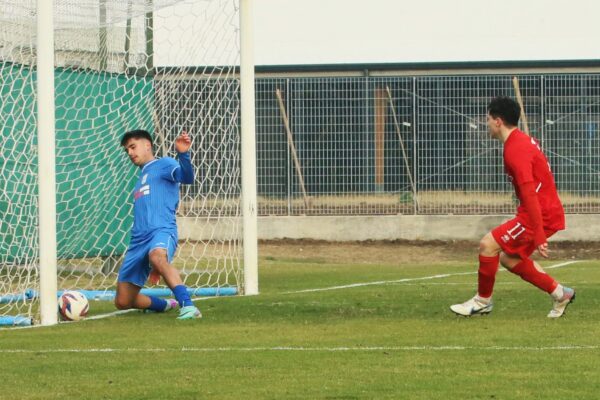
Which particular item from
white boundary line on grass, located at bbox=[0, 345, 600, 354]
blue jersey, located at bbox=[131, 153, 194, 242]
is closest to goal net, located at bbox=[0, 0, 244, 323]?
blue jersey, located at bbox=[131, 153, 194, 242]

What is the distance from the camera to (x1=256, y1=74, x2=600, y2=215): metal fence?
82.9ft

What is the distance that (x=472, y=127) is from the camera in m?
25.4

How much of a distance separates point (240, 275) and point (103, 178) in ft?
10.3

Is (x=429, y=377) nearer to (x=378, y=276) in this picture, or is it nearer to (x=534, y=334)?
(x=534, y=334)

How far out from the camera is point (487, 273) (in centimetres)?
1079

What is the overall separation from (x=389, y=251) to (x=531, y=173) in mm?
13644

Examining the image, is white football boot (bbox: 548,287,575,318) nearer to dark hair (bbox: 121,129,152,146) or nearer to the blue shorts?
the blue shorts

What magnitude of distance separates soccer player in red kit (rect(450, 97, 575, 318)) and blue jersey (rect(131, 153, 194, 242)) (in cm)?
272

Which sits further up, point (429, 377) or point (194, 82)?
point (194, 82)

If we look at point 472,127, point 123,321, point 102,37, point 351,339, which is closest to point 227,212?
point 102,37

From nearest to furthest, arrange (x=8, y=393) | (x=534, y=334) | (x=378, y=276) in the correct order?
(x=8, y=393) < (x=534, y=334) < (x=378, y=276)

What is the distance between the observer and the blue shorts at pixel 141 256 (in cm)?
Answer: 1166

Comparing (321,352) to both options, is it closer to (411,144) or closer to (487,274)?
(487,274)

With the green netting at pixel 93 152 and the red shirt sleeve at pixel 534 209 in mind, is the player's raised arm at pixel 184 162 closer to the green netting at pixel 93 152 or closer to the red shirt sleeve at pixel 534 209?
the red shirt sleeve at pixel 534 209
